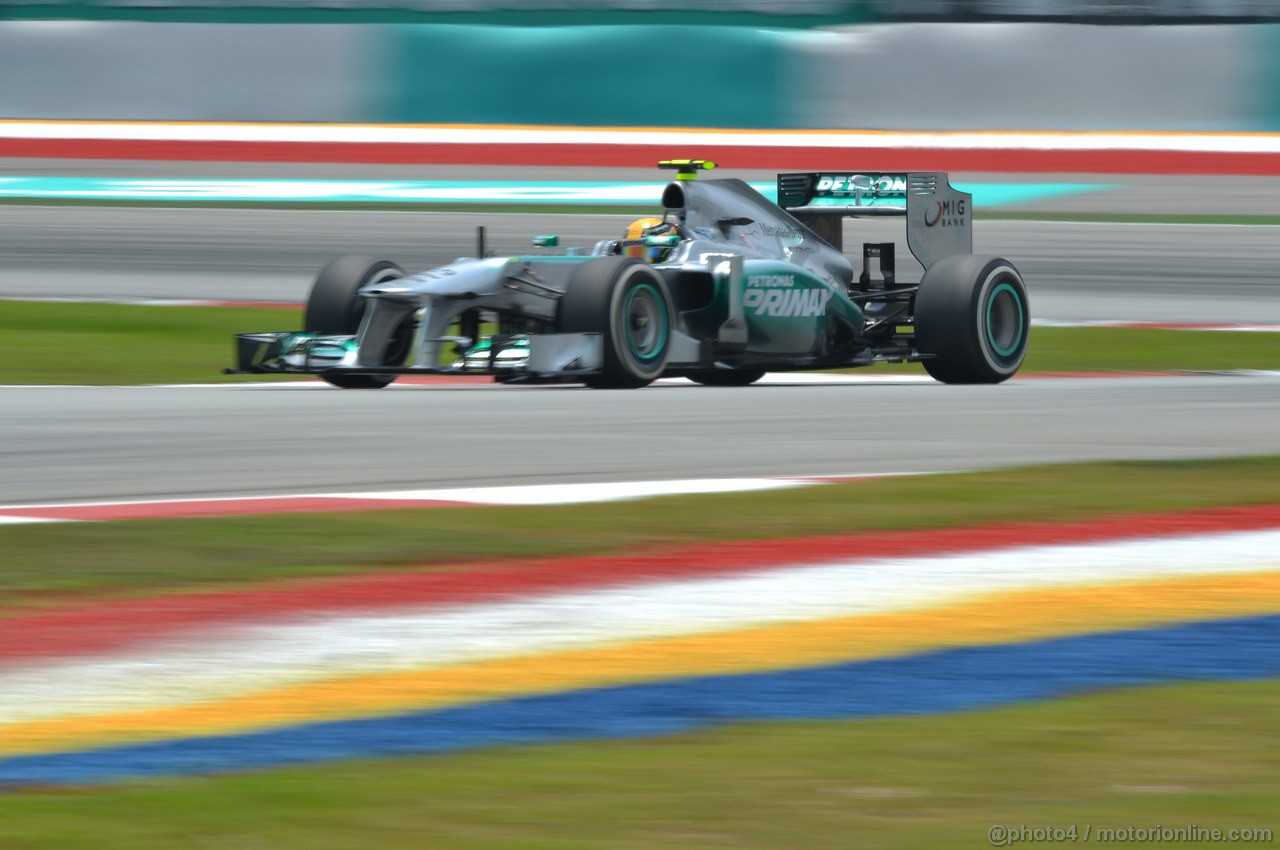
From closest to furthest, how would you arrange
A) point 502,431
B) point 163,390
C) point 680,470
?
1. point 680,470
2. point 502,431
3. point 163,390

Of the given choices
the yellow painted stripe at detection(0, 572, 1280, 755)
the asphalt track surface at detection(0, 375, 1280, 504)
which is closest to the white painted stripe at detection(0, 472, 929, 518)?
the asphalt track surface at detection(0, 375, 1280, 504)

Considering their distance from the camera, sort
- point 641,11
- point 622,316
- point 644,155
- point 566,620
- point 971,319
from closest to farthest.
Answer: point 566,620 < point 622,316 < point 971,319 < point 644,155 < point 641,11

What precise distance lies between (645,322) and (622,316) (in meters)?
0.41

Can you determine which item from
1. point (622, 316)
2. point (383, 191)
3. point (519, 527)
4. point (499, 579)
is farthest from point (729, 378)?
point (383, 191)

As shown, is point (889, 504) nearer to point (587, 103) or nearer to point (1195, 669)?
point (1195, 669)

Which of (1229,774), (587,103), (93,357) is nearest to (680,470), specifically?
(1229,774)

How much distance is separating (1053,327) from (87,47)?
2116 cm

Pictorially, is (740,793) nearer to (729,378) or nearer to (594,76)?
(729,378)

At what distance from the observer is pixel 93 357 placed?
15898mm

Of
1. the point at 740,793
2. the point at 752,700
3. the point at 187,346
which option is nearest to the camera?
the point at 740,793

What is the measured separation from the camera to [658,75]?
111ft

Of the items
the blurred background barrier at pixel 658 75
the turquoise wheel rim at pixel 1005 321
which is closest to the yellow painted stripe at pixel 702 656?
the turquoise wheel rim at pixel 1005 321

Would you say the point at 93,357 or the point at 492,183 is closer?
the point at 93,357

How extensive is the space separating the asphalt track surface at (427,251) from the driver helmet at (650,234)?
7902 millimetres
